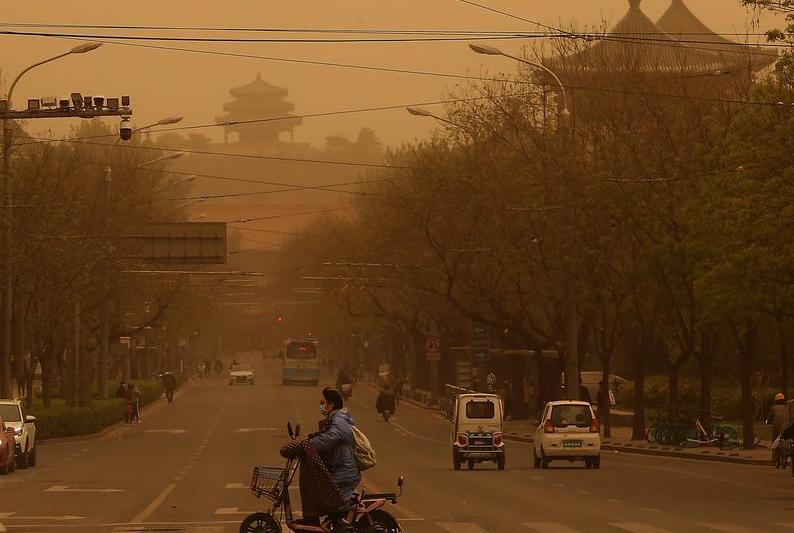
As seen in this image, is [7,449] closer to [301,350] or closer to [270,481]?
[270,481]

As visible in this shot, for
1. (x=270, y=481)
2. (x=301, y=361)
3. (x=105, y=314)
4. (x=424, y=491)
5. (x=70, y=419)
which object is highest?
(x=105, y=314)

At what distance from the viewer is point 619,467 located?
131 ft

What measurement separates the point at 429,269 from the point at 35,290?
61.4ft

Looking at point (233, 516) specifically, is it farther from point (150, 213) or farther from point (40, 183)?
point (150, 213)

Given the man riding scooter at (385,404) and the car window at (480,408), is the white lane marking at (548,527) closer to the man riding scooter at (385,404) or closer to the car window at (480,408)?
the car window at (480,408)

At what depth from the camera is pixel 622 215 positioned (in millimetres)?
49781

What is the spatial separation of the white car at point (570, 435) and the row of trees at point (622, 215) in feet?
16.9

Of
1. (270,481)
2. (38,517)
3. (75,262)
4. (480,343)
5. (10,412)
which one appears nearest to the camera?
(270,481)

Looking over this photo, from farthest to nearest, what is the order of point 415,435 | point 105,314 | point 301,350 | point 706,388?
point 301,350
point 105,314
point 415,435
point 706,388

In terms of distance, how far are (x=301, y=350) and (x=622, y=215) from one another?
7397cm

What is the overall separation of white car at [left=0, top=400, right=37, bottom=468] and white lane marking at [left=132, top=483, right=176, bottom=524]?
758cm

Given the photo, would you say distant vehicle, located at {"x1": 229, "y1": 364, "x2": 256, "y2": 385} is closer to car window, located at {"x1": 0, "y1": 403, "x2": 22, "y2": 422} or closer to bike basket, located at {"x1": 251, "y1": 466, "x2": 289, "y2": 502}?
car window, located at {"x1": 0, "y1": 403, "x2": 22, "y2": 422}

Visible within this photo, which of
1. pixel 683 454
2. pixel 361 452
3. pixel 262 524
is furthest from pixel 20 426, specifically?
pixel 361 452

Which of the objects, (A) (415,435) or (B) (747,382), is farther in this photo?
(A) (415,435)
